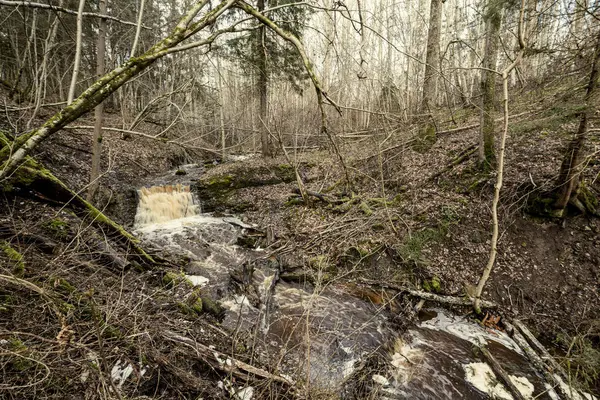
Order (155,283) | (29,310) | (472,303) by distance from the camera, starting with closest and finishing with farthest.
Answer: (29,310)
(155,283)
(472,303)

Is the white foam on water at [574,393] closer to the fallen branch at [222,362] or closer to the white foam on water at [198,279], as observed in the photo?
the fallen branch at [222,362]

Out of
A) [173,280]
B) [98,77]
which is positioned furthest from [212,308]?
[98,77]

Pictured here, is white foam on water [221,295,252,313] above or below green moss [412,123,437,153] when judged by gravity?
below

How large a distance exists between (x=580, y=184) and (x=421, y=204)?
2.98m

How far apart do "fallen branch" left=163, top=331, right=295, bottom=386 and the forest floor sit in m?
0.07

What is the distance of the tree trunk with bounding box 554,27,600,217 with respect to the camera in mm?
4281

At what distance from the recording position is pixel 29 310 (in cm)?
214

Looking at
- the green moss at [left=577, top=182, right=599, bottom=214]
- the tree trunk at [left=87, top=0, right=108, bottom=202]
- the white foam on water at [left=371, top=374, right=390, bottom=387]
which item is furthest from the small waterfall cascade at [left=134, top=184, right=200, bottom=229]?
the green moss at [left=577, top=182, right=599, bottom=214]

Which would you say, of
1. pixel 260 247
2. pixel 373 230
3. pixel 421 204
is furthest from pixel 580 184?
pixel 260 247

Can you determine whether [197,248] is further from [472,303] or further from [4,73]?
[4,73]

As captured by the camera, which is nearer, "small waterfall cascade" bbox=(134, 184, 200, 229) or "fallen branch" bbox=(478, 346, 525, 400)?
"fallen branch" bbox=(478, 346, 525, 400)

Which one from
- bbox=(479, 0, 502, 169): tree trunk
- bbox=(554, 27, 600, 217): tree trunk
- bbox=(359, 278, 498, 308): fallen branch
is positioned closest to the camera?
bbox=(554, 27, 600, 217): tree trunk

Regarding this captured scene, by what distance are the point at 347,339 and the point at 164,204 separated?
26.2 ft

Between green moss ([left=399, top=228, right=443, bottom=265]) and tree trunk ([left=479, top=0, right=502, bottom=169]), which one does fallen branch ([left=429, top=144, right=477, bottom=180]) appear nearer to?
tree trunk ([left=479, top=0, right=502, bottom=169])
